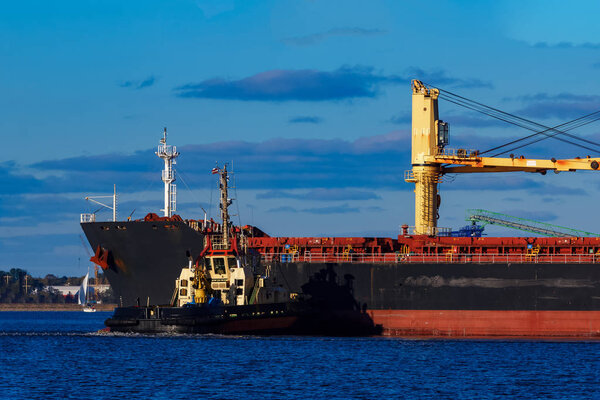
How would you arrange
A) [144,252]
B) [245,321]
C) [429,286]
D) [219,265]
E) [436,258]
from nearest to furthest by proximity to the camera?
[245,321]
[219,265]
[144,252]
[429,286]
[436,258]

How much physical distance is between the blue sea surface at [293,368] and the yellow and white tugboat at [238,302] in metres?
0.86

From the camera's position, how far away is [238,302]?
181 feet

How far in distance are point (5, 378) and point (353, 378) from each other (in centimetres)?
1342

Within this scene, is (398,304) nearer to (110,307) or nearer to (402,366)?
(402,366)

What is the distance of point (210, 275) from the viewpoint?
5622cm

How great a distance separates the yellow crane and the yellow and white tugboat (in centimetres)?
842

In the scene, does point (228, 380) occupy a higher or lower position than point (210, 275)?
lower

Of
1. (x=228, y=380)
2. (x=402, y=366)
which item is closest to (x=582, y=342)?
(x=402, y=366)

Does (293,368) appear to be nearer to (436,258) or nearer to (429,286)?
(429,286)

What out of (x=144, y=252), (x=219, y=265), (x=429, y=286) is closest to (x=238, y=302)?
(x=219, y=265)

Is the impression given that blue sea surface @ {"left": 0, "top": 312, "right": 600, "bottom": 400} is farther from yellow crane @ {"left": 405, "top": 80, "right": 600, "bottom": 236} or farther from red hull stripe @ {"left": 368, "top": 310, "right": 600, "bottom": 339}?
yellow crane @ {"left": 405, "top": 80, "right": 600, "bottom": 236}

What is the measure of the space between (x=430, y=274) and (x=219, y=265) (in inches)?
463

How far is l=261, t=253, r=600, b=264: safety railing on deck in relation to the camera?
193 feet

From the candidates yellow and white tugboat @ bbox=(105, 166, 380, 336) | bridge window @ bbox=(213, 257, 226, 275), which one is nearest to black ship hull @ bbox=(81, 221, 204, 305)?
yellow and white tugboat @ bbox=(105, 166, 380, 336)
